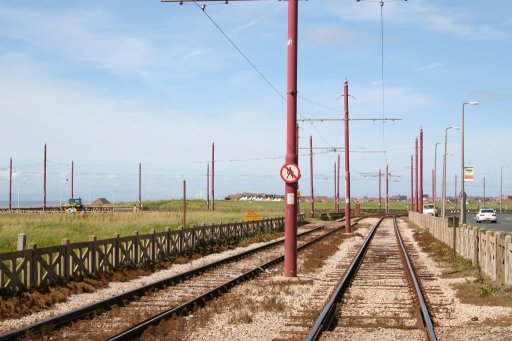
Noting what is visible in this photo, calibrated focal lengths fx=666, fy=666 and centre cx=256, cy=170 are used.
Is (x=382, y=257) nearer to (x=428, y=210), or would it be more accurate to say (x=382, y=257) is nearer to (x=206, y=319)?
(x=206, y=319)

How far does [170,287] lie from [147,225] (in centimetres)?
2458

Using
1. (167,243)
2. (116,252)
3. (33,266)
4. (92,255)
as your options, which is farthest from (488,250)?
(33,266)

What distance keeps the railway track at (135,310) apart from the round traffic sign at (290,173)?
2810 millimetres

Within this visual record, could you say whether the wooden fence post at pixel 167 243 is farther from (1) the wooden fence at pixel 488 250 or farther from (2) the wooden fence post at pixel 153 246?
(1) the wooden fence at pixel 488 250

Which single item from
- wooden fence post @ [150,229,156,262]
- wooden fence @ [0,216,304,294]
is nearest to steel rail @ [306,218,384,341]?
wooden fence @ [0,216,304,294]

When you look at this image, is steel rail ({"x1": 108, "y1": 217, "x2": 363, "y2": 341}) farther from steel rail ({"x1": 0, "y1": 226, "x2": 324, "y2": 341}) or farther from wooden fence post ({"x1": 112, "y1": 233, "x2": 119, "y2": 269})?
wooden fence post ({"x1": 112, "y1": 233, "x2": 119, "y2": 269})

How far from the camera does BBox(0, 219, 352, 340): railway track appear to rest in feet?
32.7

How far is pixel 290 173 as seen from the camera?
17.7 metres

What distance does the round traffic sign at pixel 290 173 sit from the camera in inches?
694

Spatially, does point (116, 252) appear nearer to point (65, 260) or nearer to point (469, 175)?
point (65, 260)

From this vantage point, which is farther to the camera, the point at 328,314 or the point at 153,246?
the point at 153,246

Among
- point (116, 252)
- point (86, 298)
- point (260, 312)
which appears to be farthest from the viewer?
point (116, 252)

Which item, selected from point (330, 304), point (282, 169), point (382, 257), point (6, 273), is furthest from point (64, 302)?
point (382, 257)

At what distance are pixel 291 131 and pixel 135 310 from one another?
735cm
